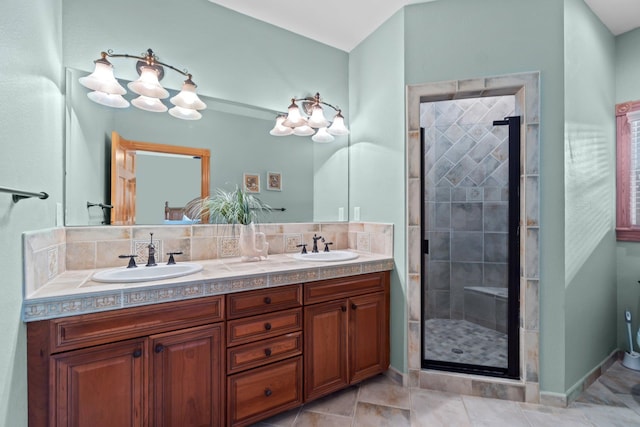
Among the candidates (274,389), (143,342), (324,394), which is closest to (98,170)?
(143,342)

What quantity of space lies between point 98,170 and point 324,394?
6.48 feet

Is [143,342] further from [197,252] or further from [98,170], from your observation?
[98,170]

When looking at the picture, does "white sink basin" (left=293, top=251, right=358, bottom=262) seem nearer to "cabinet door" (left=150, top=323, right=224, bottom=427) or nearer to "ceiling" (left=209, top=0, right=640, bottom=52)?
"cabinet door" (left=150, top=323, right=224, bottom=427)

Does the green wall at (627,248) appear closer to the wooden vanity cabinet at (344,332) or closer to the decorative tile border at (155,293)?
the wooden vanity cabinet at (344,332)

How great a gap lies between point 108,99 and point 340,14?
5.62ft

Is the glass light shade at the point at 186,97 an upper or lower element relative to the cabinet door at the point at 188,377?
upper

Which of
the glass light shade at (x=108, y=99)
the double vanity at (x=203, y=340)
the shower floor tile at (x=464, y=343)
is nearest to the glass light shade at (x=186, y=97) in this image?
the glass light shade at (x=108, y=99)

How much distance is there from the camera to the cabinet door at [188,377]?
1.34 m

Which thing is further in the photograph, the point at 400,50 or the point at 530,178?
the point at 400,50

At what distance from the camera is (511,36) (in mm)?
1874

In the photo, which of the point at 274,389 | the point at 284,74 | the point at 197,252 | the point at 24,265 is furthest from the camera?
the point at 284,74

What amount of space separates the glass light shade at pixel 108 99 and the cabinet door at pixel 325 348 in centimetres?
167

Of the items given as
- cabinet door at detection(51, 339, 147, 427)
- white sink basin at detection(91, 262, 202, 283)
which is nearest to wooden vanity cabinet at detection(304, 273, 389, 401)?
white sink basin at detection(91, 262, 202, 283)

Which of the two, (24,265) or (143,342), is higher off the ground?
(24,265)
